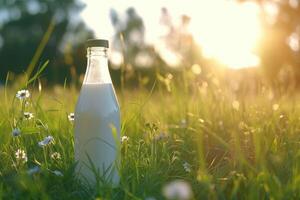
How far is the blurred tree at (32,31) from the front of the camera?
3669 centimetres

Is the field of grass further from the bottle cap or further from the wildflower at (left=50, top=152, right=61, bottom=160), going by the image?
the bottle cap

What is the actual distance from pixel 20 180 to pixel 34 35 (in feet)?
124

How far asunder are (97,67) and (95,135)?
360 millimetres

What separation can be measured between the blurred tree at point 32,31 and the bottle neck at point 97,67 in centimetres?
3058

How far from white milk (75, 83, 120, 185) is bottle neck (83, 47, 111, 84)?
6 cm

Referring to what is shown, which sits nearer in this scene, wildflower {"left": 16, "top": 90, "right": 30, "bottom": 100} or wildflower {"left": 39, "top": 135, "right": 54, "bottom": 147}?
wildflower {"left": 39, "top": 135, "right": 54, "bottom": 147}

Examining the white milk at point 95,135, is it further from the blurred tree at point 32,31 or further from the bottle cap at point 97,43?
the blurred tree at point 32,31

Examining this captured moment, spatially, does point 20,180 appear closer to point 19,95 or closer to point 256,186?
point 19,95

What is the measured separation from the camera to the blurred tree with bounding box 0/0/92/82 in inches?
1444

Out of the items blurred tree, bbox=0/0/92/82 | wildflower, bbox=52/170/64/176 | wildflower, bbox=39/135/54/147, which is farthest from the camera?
blurred tree, bbox=0/0/92/82

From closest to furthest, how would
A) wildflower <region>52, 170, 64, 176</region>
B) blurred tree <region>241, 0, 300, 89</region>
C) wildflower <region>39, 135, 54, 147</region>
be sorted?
wildflower <region>52, 170, 64, 176</region>
wildflower <region>39, 135, 54, 147</region>
blurred tree <region>241, 0, 300, 89</region>

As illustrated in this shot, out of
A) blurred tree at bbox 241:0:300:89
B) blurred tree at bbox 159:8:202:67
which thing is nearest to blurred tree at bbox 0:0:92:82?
blurred tree at bbox 241:0:300:89

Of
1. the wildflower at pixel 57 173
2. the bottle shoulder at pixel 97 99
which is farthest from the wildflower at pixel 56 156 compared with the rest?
the bottle shoulder at pixel 97 99

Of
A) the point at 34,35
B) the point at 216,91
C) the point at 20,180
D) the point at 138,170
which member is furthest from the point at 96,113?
the point at 34,35
